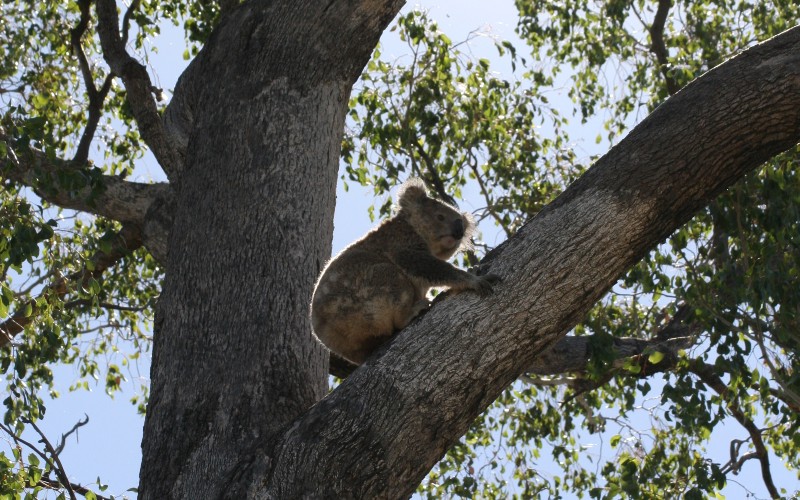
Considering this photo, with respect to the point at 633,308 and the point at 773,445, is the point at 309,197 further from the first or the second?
the point at 773,445

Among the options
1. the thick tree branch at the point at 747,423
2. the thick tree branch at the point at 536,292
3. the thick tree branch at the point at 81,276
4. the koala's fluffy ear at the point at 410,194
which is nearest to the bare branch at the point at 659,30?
the thick tree branch at the point at 747,423

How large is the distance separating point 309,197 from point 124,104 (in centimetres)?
480

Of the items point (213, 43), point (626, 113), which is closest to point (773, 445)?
point (626, 113)

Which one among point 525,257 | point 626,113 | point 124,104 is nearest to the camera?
point 525,257

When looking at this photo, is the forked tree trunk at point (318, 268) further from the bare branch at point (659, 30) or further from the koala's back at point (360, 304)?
the bare branch at point (659, 30)

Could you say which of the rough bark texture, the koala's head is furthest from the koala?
the koala's head

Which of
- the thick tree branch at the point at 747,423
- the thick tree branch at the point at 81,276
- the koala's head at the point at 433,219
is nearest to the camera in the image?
the koala's head at the point at 433,219

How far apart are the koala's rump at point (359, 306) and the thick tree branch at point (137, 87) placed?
191 cm

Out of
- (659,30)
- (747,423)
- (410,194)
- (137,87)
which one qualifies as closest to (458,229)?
(410,194)

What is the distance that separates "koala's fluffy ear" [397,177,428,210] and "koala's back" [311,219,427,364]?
822 mm

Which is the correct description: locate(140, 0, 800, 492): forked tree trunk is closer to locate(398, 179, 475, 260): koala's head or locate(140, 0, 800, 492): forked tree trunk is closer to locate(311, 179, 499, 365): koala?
locate(311, 179, 499, 365): koala

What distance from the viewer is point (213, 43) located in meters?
5.00

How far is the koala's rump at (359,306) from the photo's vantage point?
4391mm

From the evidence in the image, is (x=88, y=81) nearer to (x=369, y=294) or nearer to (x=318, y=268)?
(x=318, y=268)
